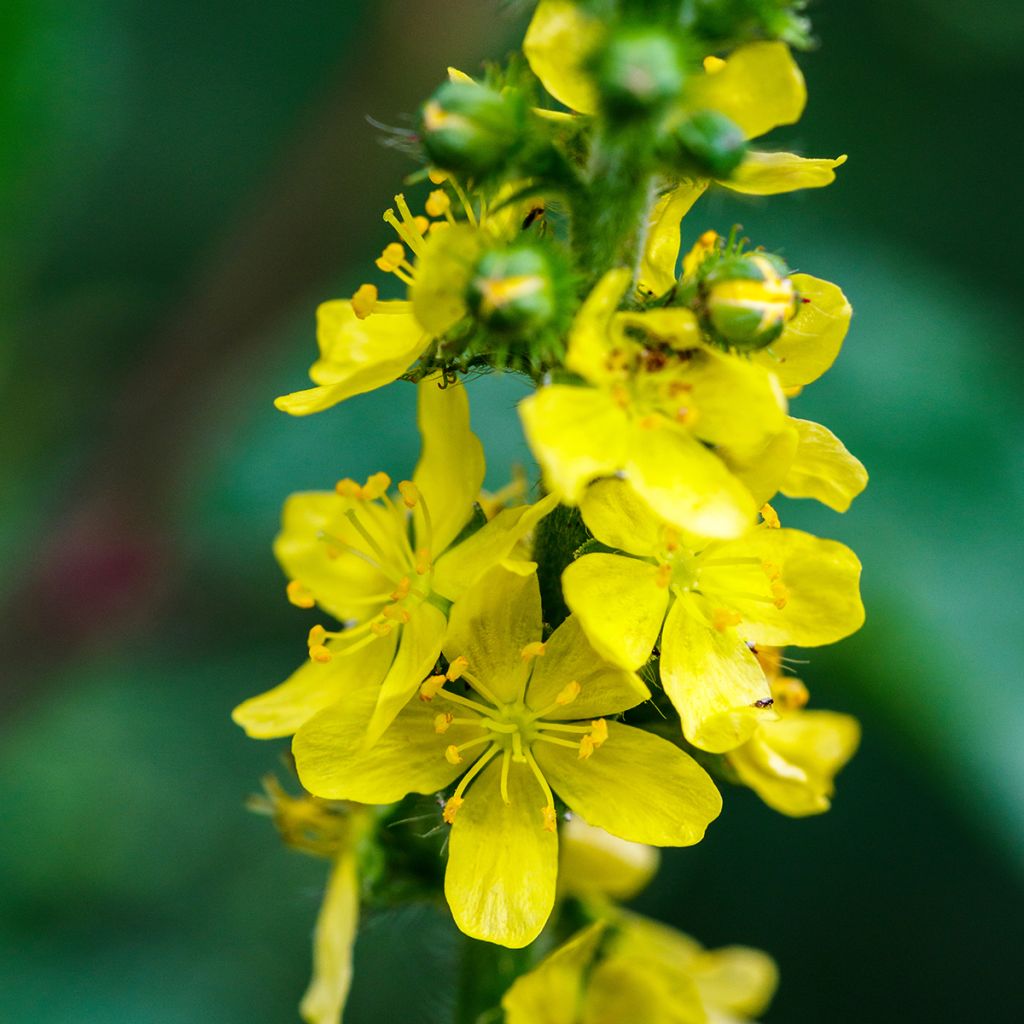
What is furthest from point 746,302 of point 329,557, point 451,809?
point 329,557

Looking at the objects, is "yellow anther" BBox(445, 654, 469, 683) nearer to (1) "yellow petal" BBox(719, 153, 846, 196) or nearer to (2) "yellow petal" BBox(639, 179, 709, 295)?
(2) "yellow petal" BBox(639, 179, 709, 295)

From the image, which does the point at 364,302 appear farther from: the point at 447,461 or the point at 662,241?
the point at 662,241

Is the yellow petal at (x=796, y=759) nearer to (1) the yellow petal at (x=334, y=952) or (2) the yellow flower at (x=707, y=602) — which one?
(2) the yellow flower at (x=707, y=602)

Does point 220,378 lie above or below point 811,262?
below

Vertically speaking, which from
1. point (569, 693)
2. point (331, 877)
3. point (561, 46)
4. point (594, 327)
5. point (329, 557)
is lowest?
point (331, 877)

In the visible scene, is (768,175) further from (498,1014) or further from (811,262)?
(811,262)

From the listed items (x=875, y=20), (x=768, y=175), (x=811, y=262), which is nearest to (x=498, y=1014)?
(x=768, y=175)
